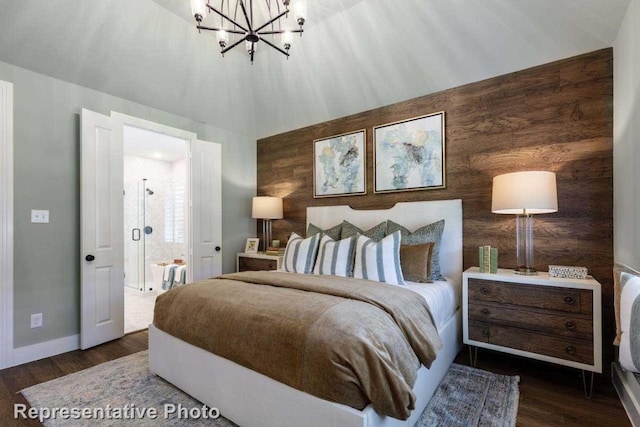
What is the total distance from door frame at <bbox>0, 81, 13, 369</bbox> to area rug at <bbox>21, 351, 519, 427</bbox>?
2.16 ft

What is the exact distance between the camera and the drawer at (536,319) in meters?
2.00

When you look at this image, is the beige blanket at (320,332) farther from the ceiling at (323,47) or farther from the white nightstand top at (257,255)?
the ceiling at (323,47)

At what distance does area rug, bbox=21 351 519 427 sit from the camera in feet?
5.76

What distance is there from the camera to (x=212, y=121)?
13.3 feet

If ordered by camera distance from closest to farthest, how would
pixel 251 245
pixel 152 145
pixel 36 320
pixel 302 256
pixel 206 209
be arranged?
pixel 36 320 < pixel 302 256 < pixel 206 209 < pixel 251 245 < pixel 152 145

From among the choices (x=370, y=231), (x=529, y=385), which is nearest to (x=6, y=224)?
(x=370, y=231)

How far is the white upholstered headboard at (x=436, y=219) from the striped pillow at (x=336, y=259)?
2.33 feet

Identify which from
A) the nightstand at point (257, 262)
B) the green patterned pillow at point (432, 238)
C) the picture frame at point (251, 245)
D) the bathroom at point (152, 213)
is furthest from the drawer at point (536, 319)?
the bathroom at point (152, 213)

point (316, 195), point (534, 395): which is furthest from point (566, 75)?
point (316, 195)

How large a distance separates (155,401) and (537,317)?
2.65 meters

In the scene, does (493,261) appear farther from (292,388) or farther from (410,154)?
(292,388)

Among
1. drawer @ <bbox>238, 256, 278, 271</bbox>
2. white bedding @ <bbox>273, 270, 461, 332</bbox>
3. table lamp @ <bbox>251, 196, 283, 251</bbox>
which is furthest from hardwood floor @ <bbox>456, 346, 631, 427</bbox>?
table lamp @ <bbox>251, 196, 283, 251</bbox>

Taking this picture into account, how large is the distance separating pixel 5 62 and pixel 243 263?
9.96 feet

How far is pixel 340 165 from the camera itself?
3.78 meters
